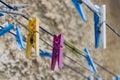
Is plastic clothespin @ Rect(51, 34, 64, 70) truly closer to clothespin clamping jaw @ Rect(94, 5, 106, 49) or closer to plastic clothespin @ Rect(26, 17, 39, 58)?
plastic clothespin @ Rect(26, 17, 39, 58)

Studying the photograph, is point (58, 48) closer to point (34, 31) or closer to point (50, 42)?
point (34, 31)

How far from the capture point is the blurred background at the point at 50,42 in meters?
3.23

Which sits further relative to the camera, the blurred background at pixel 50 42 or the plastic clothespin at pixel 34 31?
the blurred background at pixel 50 42

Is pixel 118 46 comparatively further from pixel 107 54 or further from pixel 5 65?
pixel 5 65

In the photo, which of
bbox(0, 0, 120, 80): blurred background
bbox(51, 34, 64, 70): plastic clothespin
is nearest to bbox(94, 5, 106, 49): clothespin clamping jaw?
bbox(51, 34, 64, 70): plastic clothespin

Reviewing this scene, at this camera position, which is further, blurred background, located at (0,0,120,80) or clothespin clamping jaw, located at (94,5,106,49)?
blurred background, located at (0,0,120,80)

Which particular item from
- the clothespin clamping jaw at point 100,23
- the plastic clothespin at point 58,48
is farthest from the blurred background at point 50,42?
the plastic clothespin at point 58,48

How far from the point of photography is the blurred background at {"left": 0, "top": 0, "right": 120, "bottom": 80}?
3229 millimetres

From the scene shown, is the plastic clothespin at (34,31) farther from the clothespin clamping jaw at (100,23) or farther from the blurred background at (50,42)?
the blurred background at (50,42)

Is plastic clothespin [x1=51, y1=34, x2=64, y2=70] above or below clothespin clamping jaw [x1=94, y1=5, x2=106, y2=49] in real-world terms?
below

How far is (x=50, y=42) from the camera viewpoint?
140 inches

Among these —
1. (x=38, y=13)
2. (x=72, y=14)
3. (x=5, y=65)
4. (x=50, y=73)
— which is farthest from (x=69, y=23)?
(x=5, y=65)

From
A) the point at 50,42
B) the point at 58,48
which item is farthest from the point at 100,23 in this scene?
the point at 50,42

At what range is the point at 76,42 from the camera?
3.82m
